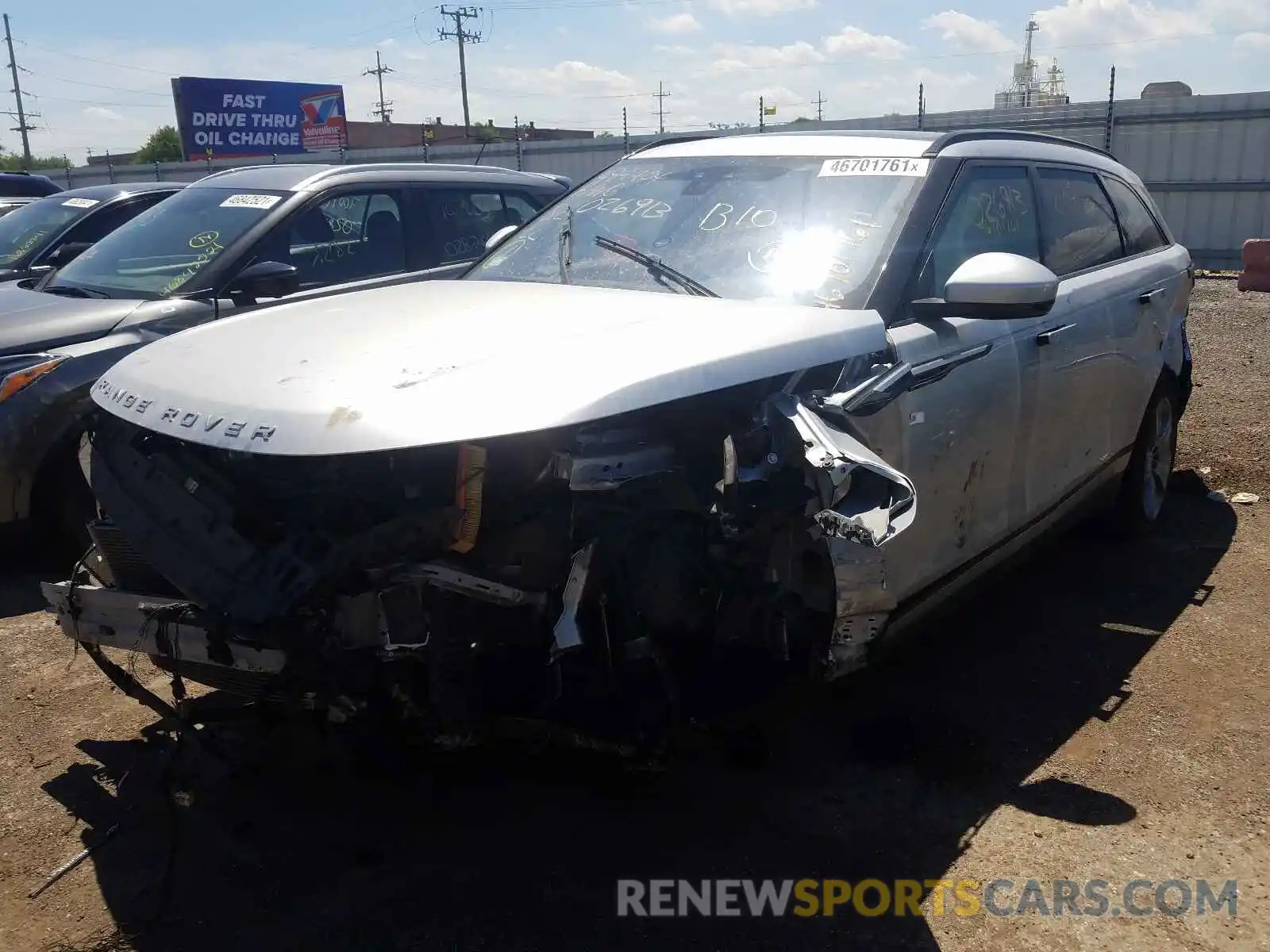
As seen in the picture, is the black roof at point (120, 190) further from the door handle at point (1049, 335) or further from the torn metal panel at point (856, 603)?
the torn metal panel at point (856, 603)

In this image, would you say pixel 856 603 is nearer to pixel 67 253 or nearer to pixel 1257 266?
pixel 67 253

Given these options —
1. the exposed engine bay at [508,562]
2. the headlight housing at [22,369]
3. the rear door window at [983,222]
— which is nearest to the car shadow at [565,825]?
the exposed engine bay at [508,562]

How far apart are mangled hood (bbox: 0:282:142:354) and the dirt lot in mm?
1524

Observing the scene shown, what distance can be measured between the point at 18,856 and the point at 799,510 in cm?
231

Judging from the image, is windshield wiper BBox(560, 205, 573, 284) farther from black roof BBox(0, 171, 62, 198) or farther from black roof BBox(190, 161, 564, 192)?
black roof BBox(0, 171, 62, 198)

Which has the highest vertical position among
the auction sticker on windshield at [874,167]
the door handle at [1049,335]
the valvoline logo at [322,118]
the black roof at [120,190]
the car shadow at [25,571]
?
the valvoline logo at [322,118]

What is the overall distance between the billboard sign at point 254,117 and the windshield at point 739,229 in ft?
142

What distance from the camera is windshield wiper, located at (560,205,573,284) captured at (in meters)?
3.85

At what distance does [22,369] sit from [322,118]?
1926 inches

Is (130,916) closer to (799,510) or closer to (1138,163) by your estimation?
(799,510)

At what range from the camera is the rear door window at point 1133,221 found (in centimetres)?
496

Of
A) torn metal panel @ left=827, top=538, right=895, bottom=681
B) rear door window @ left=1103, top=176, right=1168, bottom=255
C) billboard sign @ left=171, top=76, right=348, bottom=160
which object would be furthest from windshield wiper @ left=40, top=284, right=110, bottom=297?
billboard sign @ left=171, top=76, right=348, bottom=160

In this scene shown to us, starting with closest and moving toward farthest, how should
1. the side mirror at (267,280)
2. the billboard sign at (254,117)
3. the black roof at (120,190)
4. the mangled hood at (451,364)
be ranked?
the mangled hood at (451,364) < the side mirror at (267,280) < the black roof at (120,190) < the billboard sign at (254,117)

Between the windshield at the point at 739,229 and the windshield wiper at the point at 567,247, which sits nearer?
the windshield at the point at 739,229
